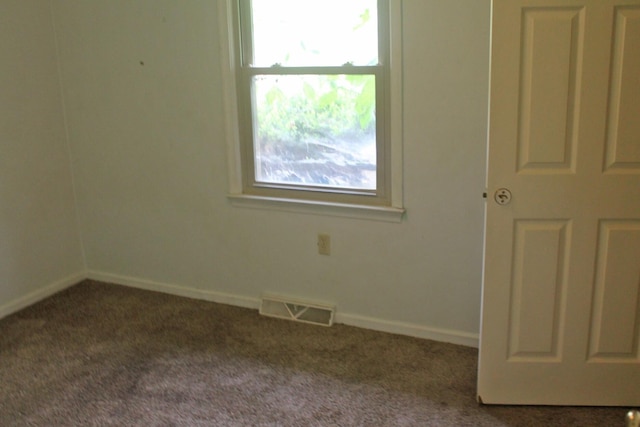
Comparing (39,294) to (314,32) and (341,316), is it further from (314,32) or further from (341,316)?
(314,32)

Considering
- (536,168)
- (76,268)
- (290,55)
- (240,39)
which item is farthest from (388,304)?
(76,268)

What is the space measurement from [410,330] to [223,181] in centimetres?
125

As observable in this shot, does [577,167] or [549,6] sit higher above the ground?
[549,6]

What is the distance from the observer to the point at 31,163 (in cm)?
347

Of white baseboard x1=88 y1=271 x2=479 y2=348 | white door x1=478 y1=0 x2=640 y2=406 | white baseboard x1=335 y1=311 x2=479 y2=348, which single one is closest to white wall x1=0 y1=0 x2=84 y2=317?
white baseboard x1=88 y1=271 x2=479 y2=348

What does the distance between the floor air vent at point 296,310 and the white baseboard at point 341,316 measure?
57 mm

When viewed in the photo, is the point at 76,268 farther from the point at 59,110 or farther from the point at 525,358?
the point at 525,358

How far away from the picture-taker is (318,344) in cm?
300

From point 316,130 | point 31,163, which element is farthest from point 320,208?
point 31,163

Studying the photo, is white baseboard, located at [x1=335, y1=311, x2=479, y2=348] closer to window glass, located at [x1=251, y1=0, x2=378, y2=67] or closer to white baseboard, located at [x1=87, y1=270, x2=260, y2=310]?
white baseboard, located at [x1=87, y1=270, x2=260, y2=310]

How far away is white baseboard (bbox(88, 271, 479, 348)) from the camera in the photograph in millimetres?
2965

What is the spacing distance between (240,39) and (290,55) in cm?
28

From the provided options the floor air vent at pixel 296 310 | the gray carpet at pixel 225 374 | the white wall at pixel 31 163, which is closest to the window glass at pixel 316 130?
the floor air vent at pixel 296 310

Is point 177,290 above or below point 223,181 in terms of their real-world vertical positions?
below
